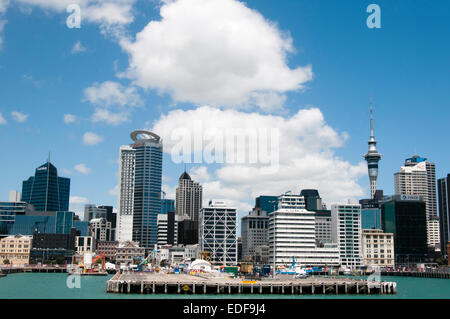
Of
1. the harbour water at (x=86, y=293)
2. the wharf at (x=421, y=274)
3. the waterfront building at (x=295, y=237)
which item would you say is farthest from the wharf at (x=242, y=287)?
the wharf at (x=421, y=274)

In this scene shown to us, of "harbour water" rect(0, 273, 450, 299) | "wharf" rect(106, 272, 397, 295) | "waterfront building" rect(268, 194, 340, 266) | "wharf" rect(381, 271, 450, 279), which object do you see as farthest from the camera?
"waterfront building" rect(268, 194, 340, 266)

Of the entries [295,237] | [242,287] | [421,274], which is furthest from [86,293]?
[421,274]

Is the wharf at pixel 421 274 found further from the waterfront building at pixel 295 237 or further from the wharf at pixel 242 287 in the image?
the wharf at pixel 242 287

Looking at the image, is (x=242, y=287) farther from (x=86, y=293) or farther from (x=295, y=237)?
(x=295, y=237)

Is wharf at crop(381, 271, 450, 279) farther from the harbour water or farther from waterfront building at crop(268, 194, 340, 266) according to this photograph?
the harbour water

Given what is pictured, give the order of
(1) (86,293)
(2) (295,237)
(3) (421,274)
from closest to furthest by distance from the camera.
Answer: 1. (1) (86,293)
2. (2) (295,237)
3. (3) (421,274)

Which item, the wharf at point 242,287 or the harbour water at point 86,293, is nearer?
the harbour water at point 86,293

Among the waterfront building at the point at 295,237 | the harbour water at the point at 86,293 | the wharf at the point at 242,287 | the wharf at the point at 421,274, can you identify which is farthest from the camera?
the waterfront building at the point at 295,237

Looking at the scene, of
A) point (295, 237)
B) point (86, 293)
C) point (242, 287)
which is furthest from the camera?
point (295, 237)

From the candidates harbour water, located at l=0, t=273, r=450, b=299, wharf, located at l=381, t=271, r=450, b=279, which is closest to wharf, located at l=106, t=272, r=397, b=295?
harbour water, located at l=0, t=273, r=450, b=299

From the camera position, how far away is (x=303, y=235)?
617ft
